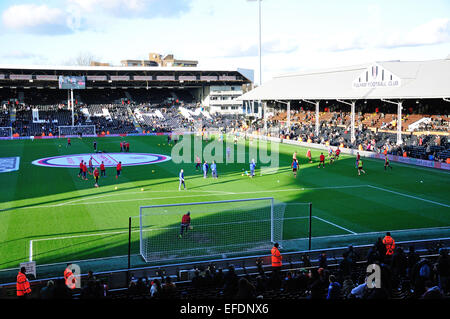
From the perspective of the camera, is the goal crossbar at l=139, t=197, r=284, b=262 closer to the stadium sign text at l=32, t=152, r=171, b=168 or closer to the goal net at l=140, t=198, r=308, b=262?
the goal net at l=140, t=198, r=308, b=262

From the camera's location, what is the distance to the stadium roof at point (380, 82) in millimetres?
42156

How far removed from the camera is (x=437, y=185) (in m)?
29.0

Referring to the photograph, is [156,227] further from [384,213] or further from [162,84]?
[162,84]

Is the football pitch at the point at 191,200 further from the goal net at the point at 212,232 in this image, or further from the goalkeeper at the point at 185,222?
the goalkeeper at the point at 185,222

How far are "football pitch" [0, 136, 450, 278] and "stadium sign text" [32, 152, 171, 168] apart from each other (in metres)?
0.79

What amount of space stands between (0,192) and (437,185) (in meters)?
27.0

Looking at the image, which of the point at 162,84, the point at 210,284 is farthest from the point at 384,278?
the point at 162,84

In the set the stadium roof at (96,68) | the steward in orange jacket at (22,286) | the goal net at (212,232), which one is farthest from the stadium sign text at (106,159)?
the stadium roof at (96,68)

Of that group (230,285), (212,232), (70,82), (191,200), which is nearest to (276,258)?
(230,285)

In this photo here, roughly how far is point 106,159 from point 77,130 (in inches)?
1292

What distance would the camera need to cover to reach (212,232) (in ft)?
60.1

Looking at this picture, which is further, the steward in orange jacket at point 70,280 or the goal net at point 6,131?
the goal net at point 6,131

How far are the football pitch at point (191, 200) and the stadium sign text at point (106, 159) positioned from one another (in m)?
0.79

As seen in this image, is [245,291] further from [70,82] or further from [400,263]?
[70,82]
